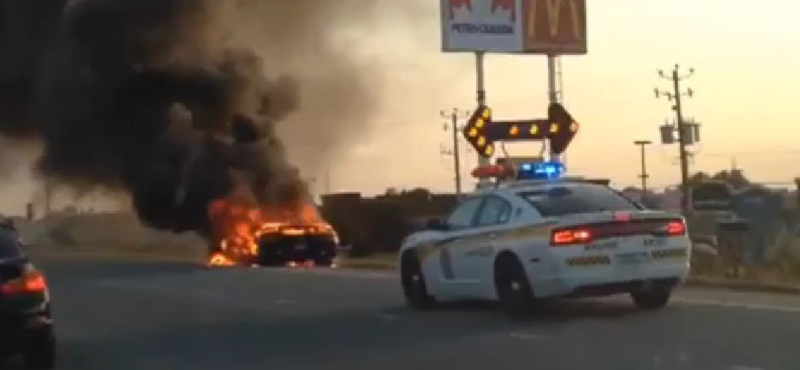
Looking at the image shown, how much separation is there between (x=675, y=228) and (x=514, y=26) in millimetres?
19842

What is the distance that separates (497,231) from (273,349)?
305 cm

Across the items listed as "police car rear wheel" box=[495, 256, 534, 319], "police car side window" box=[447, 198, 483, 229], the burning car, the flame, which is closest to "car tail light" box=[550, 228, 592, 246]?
"police car rear wheel" box=[495, 256, 534, 319]

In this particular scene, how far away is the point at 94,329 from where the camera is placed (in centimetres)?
1836

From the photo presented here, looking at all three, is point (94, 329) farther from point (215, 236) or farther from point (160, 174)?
point (160, 174)

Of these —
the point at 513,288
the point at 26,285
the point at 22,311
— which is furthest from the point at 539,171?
the point at 22,311

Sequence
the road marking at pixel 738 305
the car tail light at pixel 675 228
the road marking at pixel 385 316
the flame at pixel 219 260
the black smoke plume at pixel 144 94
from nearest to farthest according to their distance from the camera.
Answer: the car tail light at pixel 675 228
the road marking at pixel 738 305
the road marking at pixel 385 316
the flame at pixel 219 260
the black smoke plume at pixel 144 94

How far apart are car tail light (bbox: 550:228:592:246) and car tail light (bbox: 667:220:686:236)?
97 centimetres

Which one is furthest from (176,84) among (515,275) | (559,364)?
(559,364)

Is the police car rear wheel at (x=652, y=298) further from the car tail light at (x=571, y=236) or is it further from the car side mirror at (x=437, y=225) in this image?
the car side mirror at (x=437, y=225)

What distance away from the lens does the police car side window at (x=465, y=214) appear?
17391mm

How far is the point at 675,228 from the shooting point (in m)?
15.9

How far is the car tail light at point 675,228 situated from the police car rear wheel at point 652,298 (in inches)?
31.9

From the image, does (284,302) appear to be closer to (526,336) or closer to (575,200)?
(575,200)

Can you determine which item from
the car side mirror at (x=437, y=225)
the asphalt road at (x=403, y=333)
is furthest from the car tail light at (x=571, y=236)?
the car side mirror at (x=437, y=225)
